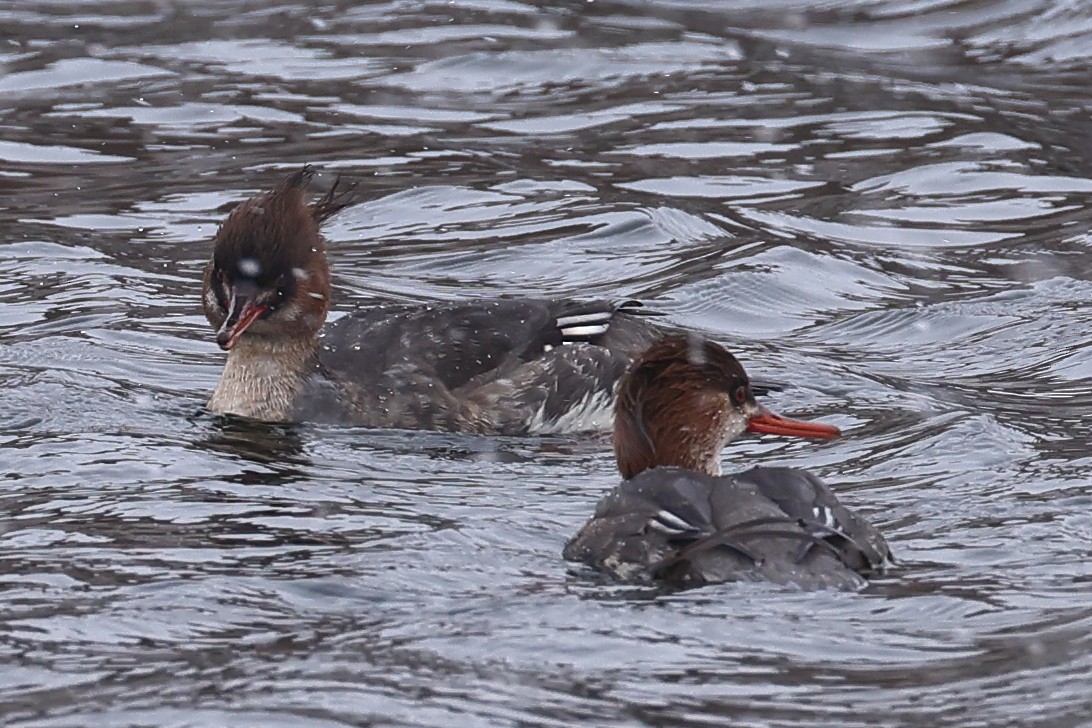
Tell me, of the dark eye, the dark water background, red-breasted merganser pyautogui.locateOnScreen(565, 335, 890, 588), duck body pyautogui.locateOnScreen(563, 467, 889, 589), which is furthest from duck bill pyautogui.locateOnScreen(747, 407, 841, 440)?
duck body pyautogui.locateOnScreen(563, 467, 889, 589)

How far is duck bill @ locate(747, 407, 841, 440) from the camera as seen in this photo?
28.1 feet

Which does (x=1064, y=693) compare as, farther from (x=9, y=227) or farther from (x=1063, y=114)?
(x=1063, y=114)

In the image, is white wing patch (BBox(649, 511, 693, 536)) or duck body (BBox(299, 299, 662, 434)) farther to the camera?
duck body (BBox(299, 299, 662, 434))

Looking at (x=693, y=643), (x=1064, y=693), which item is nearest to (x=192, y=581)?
(x=693, y=643)

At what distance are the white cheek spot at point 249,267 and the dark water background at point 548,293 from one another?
2.49 ft

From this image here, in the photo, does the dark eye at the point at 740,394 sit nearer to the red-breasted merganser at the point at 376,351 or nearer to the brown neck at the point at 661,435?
the brown neck at the point at 661,435

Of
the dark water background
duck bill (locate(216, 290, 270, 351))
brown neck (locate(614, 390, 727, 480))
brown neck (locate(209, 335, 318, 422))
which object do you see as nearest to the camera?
the dark water background

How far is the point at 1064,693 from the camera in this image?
632cm

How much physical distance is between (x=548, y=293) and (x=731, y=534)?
5.84 meters

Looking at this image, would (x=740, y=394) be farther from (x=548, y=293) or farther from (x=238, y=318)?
(x=548, y=293)

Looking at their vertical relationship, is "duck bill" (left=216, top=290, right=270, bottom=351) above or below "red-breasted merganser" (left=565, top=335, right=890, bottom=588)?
above

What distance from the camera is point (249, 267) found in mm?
10273

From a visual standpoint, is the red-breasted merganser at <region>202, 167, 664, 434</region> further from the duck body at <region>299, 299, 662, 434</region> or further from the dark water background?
the dark water background

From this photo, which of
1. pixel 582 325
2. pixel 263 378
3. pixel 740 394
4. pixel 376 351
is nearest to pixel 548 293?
pixel 582 325
